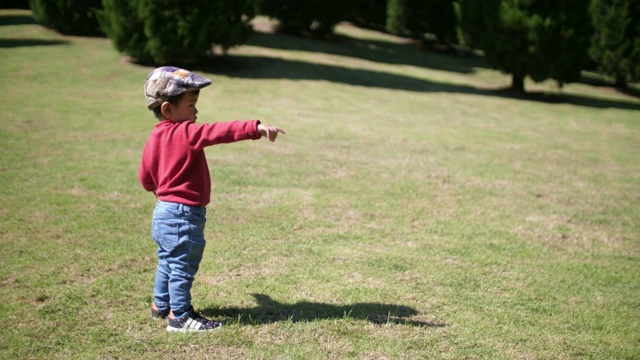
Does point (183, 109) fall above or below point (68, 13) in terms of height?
below

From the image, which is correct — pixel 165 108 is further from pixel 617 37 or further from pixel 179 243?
pixel 617 37

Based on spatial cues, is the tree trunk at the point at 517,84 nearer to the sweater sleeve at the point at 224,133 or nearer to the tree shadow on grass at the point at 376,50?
the tree shadow on grass at the point at 376,50

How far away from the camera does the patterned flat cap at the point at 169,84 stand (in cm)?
306

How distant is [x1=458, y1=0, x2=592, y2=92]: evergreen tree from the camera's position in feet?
52.6

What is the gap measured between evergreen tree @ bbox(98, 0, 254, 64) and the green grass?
2.76 m

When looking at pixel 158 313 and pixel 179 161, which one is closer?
pixel 179 161

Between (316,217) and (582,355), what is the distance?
2.91 metres

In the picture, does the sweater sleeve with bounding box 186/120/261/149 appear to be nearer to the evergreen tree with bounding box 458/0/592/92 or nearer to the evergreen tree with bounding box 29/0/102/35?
the evergreen tree with bounding box 458/0/592/92

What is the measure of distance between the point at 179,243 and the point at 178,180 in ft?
1.29

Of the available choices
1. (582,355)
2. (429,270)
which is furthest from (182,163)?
(582,355)

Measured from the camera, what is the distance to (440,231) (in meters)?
5.45

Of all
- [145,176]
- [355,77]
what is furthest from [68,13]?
[145,176]

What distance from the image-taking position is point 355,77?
16.7 metres

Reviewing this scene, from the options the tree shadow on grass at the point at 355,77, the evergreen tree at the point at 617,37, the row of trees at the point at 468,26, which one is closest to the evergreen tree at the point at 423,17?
the row of trees at the point at 468,26
